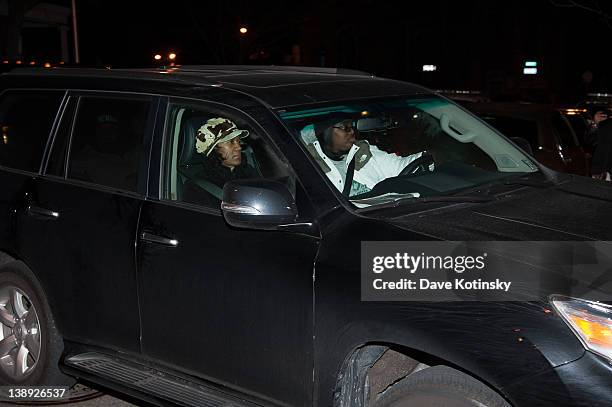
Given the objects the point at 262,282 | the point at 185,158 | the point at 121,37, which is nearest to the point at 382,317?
the point at 262,282

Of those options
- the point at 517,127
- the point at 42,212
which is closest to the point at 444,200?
the point at 42,212

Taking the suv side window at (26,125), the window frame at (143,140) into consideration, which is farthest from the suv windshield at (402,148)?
the suv side window at (26,125)

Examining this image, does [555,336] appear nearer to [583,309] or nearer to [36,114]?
[583,309]

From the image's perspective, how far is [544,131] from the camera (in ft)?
30.2

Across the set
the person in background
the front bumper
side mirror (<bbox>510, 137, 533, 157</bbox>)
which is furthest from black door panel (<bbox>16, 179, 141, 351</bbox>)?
the person in background

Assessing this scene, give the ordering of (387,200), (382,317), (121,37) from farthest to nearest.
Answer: (121,37), (387,200), (382,317)

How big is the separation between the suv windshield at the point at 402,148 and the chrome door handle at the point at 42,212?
4.65ft

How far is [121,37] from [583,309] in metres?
56.4

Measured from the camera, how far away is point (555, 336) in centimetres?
273

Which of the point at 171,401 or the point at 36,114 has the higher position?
the point at 36,114

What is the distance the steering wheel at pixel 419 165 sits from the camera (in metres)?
4.40

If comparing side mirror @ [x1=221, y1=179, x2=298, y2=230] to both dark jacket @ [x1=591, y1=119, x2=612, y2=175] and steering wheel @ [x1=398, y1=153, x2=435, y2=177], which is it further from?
dark jacket @ [x1=591, y1=119, x2=612, y2=175]

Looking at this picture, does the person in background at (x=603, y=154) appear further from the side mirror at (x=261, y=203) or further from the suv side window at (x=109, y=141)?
the side mirror at (x=261, y=203)

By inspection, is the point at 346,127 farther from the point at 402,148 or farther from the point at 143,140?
the point at 143,140
